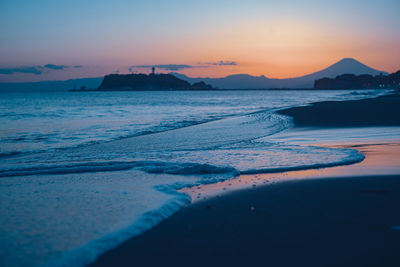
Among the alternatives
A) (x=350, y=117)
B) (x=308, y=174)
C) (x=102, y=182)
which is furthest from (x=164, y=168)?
(x=350, y=117)

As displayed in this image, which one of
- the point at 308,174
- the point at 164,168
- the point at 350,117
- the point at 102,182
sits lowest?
the point at 102,182

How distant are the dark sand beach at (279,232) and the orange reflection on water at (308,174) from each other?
0.37 meters

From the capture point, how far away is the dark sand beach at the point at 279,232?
283 centimetres

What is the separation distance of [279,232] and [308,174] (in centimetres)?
296

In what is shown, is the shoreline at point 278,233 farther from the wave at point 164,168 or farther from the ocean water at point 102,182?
the wave at point 164,168

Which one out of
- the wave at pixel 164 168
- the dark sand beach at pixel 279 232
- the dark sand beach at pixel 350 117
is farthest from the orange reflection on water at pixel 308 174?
the dark sand beach at pixel 350 117

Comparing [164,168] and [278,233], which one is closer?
[278,233]

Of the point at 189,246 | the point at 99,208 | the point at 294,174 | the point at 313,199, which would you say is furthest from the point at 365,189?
the point at 99,208

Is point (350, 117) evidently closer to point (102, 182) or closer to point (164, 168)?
point (164, 168)

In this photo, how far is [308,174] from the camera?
604cm

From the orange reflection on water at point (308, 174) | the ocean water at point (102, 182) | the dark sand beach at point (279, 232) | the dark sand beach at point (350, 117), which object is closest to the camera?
the dark sand beach at point (279, 232)

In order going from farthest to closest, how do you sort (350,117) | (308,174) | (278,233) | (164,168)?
1. (350,117)
2. (164,168)
3. (308,174)
4. (278,233)

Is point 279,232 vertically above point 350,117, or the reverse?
point 350,117

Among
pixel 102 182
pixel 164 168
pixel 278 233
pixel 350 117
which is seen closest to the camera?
pixel 278 233
